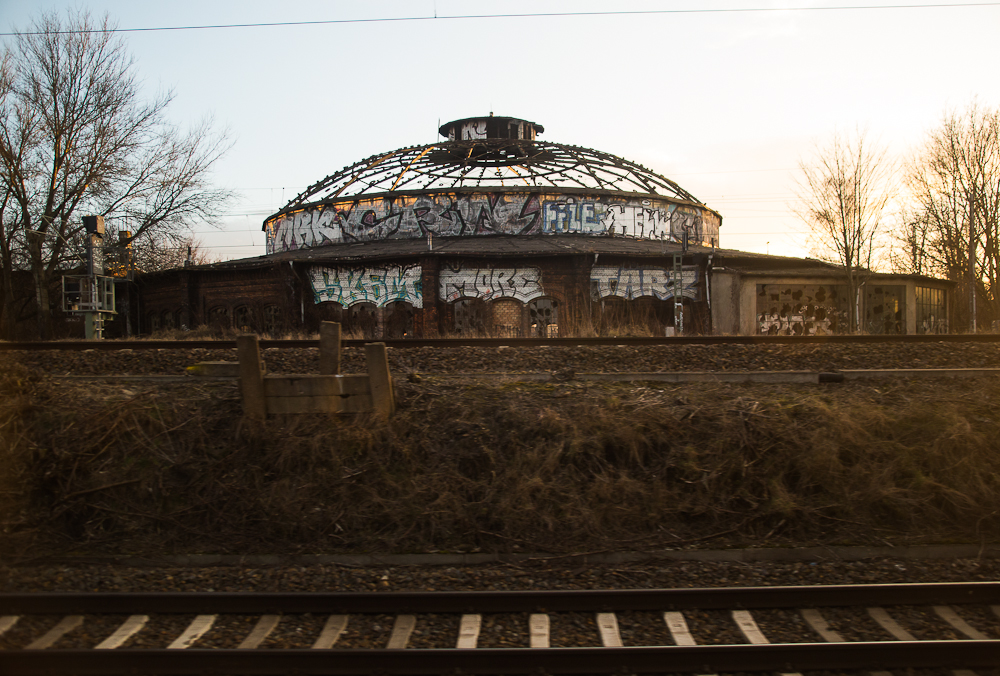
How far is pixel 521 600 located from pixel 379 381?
3.62 metres

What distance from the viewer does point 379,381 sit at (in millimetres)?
8055

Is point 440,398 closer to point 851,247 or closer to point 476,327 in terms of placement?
point 476,327

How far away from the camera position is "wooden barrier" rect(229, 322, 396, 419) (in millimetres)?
7957

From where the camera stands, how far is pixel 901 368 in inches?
401

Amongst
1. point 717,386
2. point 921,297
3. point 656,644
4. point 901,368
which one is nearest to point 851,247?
point 921,297

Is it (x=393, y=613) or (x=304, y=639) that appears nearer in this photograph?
(x=304, y=639)

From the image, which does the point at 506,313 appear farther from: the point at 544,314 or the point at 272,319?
the point at 272,319

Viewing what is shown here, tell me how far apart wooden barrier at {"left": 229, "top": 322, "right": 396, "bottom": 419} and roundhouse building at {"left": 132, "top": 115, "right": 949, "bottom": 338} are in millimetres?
12065

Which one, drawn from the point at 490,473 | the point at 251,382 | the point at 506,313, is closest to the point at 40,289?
the point at 506,313

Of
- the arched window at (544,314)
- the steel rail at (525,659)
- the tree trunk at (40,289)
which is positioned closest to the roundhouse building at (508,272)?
the arched window at (544,314)

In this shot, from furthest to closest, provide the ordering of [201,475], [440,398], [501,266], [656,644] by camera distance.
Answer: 1. [501,266]
2. [440,398]
3. [201,475]
4. [656,644]

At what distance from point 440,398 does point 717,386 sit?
402 centimetres

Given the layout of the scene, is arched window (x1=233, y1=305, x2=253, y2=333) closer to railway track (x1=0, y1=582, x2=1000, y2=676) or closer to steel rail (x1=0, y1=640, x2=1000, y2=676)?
railway track (x1=0, y1=582, x2=1000, y2=676)

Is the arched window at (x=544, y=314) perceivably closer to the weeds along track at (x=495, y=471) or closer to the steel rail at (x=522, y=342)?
the steel rail at (x=522, y=342)
